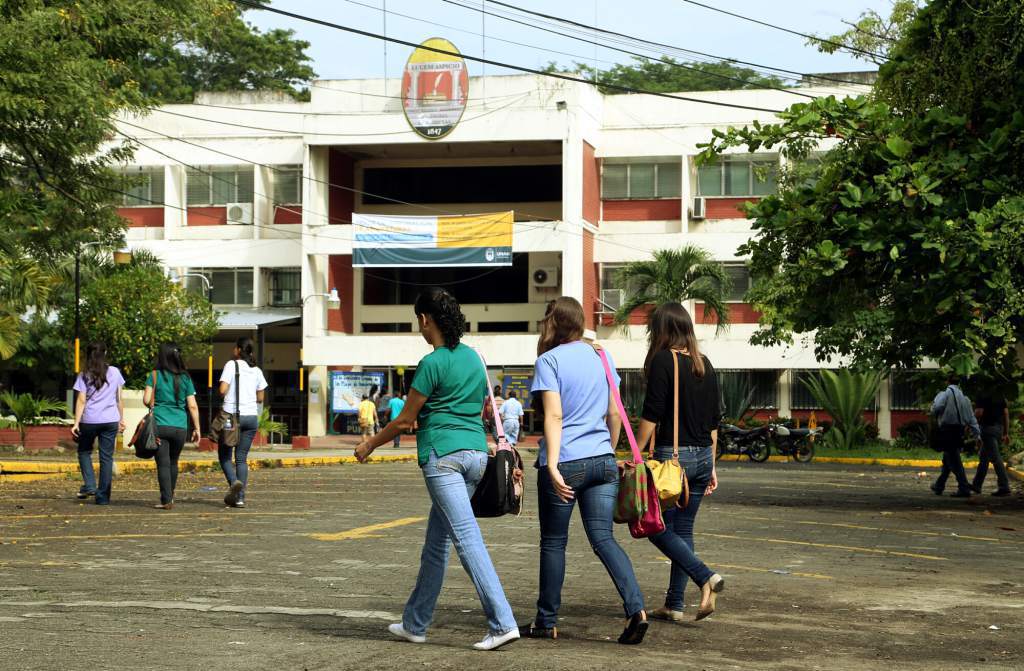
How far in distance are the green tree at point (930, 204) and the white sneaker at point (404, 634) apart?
9.95m

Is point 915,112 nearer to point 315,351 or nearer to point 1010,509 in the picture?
point 1010,509

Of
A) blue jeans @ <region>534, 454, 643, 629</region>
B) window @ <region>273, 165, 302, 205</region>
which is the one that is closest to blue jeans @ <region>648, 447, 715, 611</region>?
blue jeans @ <region>534, 454, 643, 629</region>

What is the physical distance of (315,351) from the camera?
159 feet

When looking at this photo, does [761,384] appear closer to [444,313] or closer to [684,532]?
[684,532]

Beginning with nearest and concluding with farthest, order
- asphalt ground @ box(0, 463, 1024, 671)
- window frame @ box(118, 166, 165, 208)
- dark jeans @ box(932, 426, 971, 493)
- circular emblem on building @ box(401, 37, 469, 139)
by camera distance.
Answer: asphalt ground @ box(0, 463, 1024, 671) → dark jeans @ box(932, 426, 971, 493) → circular emblem on building @ box(401, 37, 469, 139) → window frame @ box(118, 166, 165, 208)

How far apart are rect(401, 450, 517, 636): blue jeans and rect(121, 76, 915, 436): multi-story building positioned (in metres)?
38.0

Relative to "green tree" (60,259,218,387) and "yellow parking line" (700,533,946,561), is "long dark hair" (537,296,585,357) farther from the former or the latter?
"green tree" (60,259,218,387)

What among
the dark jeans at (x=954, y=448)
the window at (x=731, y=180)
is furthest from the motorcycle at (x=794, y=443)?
the window at (x=731, y=180)

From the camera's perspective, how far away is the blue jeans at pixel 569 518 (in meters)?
7.78

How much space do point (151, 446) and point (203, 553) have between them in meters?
3.92

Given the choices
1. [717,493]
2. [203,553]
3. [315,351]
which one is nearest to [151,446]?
[203,553]

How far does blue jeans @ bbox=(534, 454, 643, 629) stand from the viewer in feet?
25.5

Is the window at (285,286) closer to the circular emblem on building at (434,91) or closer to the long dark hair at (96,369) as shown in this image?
the circular emblem on building at (434,91)

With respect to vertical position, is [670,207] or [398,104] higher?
[398,104]
